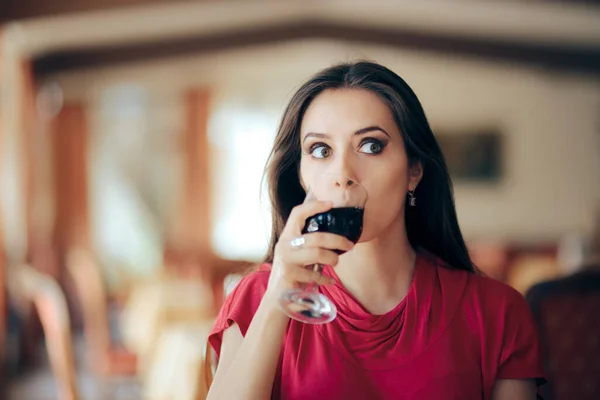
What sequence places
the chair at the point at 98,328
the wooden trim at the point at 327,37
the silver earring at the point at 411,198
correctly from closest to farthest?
the silver earring at the point at 411,198, the chair at the point at 98,328, the wooden trim at the point at 327,37

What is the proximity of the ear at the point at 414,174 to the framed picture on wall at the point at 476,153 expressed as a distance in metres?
7.83

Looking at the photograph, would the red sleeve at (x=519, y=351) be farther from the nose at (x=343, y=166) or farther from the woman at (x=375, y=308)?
the nose at (x=343, y=166)

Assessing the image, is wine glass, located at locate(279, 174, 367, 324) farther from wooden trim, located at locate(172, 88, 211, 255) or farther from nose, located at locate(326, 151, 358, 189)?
wooden trim, located at locate(172, 88, 211, 255)

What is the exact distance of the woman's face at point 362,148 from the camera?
130 centimetres

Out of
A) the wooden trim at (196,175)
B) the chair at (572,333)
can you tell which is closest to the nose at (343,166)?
the chair at (572,333)

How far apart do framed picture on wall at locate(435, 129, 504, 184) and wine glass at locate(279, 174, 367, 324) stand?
26.7 feet

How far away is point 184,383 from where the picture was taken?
2.55 metres

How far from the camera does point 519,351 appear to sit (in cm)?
133

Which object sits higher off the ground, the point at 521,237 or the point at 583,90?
the point at 583,90

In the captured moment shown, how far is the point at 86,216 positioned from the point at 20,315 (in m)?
2.27

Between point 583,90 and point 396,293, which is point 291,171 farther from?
point 583,90

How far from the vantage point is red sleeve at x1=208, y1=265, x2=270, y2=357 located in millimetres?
1319

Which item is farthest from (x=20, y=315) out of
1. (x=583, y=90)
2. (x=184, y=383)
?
(x=583, y=90)

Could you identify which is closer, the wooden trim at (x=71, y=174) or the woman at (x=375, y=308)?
the woman at (x=375, y=308)
